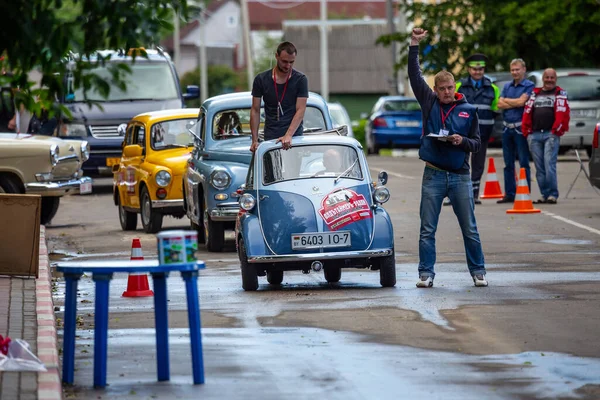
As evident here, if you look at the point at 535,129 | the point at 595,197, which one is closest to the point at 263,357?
the point at 535,129

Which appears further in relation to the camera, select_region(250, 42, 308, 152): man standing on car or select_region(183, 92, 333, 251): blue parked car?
select_region(183, 92, 333, 251): blue parked car

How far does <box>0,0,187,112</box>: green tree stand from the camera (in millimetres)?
7906

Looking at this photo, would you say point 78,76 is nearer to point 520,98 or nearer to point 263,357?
point 263,357

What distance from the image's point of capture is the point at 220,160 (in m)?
16.7

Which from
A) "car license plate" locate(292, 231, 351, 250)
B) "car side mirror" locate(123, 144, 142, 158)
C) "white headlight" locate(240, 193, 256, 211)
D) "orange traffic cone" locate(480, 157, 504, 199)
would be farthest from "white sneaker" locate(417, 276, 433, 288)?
"orange traffic cone" locate(480, 157, 504, 199)

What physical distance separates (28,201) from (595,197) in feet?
38.2

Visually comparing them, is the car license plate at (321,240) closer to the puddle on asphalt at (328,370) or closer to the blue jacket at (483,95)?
the puddle on asphalt at (328,370)

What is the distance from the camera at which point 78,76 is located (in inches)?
329

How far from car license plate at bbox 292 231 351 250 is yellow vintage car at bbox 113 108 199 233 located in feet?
20.6

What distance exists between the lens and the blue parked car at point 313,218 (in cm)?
1228

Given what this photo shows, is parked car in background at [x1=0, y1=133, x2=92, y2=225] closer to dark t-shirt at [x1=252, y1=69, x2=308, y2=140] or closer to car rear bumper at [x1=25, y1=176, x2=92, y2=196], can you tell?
car rear bumper at [x1=25, y1=176, x2=92, y2=196]

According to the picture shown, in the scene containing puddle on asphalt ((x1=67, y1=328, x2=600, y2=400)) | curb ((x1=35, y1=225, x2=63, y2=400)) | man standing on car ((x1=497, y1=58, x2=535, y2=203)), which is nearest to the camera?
curb ((x1=35, y1=225, x2=63, y2=400))

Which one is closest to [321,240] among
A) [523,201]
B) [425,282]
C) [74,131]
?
[425,282]

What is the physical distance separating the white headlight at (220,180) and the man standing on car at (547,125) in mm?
6590
